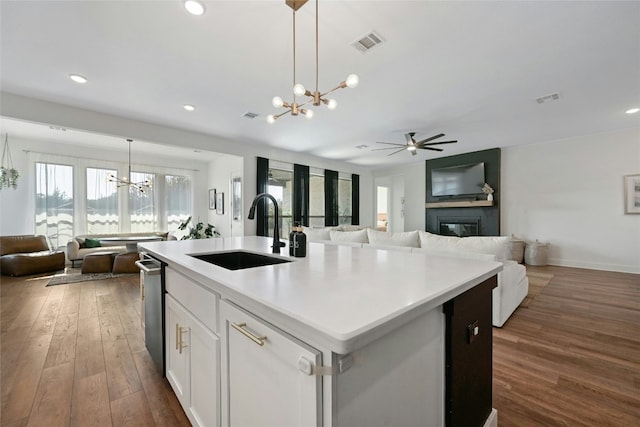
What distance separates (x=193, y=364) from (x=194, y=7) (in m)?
2.32

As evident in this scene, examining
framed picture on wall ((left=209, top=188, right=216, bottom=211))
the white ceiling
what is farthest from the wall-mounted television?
framed picture on wall ((left=209, top=188, right=216, bottom=211))

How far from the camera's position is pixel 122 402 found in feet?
5.29


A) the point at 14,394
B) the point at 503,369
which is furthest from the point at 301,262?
the point at 14,394

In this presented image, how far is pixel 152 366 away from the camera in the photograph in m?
1.99

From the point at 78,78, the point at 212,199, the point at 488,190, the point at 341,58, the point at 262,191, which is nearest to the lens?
the point at 341,58

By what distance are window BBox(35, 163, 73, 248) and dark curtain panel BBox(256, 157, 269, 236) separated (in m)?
4.21

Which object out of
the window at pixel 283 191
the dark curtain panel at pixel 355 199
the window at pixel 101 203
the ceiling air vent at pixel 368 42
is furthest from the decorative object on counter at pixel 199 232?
the ceiling air vent at pixel 368 42

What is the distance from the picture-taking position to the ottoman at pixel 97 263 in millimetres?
4832

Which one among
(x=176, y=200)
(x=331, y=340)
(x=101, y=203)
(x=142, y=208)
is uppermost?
(x=176, y=200)

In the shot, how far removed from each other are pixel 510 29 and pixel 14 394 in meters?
4.36

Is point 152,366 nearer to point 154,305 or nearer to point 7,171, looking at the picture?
point 154,305

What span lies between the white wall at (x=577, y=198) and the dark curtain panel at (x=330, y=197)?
4109 millimetres

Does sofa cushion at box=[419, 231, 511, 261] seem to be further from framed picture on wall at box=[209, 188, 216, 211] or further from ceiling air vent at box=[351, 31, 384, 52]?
framed picture on wall at box=[209, 188, 216, 211]

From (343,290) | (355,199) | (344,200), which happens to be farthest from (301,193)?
(343,290)
